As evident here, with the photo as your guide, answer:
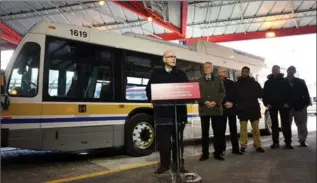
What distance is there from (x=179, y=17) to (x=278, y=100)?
7806mm

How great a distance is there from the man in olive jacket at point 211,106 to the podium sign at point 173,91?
1723 mm

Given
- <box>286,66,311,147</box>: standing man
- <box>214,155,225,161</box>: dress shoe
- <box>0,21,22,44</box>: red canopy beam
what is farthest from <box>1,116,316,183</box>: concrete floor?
<box>0,21,22,44</box>: red canopy beam

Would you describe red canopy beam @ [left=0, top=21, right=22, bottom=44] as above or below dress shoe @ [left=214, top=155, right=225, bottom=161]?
above

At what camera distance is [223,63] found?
33.8 feet

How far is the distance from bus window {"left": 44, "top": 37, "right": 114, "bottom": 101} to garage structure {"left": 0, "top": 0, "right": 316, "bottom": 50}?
6898 millimetres

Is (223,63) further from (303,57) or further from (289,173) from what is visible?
(303,57)

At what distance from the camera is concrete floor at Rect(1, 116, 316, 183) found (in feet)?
17.2

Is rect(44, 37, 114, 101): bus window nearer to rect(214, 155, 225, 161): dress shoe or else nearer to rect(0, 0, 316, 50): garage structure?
rect(214, 155, 225, 161): dress shoe

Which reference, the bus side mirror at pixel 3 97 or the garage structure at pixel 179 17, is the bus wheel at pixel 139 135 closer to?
the bus side mirror at pixel 3 97

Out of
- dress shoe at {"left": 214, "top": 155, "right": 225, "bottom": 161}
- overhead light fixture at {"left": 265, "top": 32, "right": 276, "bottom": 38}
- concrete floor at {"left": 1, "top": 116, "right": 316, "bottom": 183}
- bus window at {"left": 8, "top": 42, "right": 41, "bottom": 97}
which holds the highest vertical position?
overhead light fixture at {"left": 265, "top": 32, "right": 276, "bottom": 38}

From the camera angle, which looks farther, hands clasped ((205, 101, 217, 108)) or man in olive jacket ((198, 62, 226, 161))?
man in olive jacket ((198, 62, 226, 161))

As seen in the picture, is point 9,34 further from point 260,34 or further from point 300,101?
point 300,101

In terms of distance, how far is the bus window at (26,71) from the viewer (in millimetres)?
5910

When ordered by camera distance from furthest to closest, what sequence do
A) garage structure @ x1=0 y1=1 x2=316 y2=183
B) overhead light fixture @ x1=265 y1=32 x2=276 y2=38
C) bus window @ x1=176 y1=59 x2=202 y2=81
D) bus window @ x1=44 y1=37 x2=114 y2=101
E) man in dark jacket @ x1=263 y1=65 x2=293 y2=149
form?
1. overhead light fixture @ x1=265 y1=32 x2=276 y2=38
2. garage structure @ x1=0 y1=1 x2=316 y2=183
3. bus window @ x1=176 y1=59 x2=202 y2=81
4. man in dark jacket @ x1=263 y1=65 x2=293 y2=149
5. bus window @ x1=44 y1=37 x2=114 y2=101
